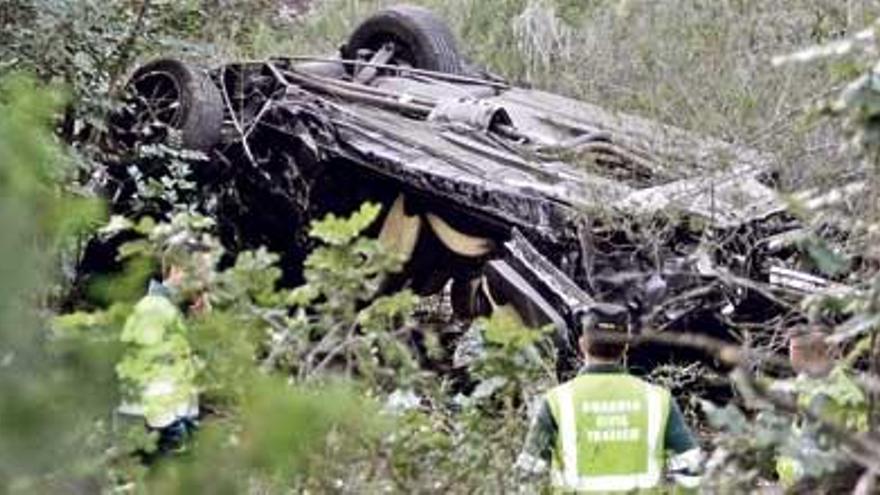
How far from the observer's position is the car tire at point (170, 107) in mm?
10352

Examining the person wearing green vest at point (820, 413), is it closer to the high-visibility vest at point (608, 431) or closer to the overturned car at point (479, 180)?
the high-visibility vest at point (608, 431)

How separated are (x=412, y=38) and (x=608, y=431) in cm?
711

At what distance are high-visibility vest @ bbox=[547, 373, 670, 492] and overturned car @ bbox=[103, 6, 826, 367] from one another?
2502 millimetres

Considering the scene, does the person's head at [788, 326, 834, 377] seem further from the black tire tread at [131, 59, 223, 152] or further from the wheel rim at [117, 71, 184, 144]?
the wheel rim at [117, 71, 184, 144]

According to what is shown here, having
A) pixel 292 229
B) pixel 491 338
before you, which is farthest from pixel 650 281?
pixel 491 338

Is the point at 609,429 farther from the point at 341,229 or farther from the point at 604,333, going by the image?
the point at 341,229

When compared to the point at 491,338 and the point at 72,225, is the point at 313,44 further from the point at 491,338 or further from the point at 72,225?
the point at 72,225

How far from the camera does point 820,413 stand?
308 cm

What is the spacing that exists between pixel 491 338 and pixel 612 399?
129 cm

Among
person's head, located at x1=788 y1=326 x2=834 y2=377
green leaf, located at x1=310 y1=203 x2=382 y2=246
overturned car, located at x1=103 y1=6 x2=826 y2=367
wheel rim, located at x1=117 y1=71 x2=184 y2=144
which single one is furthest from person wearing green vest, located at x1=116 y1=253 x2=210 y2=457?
wheel rim, located at x1=117 y1=71 x2=184 y2=144

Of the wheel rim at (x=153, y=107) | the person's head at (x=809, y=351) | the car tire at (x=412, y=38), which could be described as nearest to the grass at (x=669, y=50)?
the car tire at (x=412, y=38)

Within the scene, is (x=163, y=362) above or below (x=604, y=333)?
above

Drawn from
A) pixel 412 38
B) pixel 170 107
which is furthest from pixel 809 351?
pixel 412 38

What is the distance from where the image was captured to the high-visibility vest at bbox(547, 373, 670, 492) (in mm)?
5273
